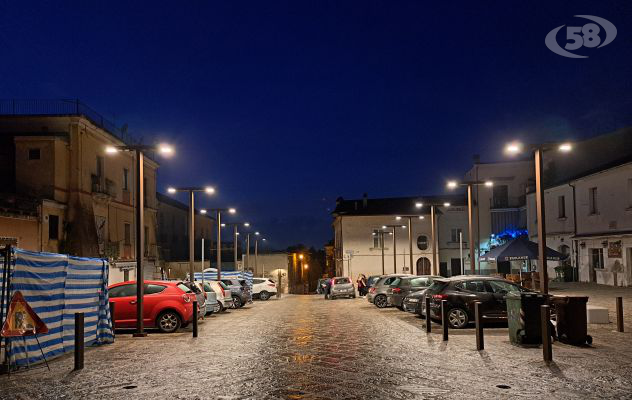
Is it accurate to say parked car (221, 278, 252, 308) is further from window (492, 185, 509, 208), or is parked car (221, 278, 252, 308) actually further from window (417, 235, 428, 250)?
window (492, 185, 509, 208)

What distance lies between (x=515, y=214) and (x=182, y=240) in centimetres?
3486

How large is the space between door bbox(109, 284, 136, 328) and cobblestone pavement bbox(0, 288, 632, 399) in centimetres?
133

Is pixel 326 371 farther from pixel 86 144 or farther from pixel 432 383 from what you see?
pixel 86 144

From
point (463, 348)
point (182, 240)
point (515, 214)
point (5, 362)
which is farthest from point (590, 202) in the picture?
point (182, 240)

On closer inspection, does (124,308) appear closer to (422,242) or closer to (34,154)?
(34,154)

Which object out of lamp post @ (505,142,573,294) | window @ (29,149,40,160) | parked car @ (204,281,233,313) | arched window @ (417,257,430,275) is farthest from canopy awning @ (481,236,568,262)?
arched window @ (417,257,430,275)

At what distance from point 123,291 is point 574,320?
12.4 meters

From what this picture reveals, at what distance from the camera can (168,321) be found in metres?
18.0

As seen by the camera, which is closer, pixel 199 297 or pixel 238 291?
pixel 199 297

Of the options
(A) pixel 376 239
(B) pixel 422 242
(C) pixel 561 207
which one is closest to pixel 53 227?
(C) pixel 561 207

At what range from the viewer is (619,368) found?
10586 mm

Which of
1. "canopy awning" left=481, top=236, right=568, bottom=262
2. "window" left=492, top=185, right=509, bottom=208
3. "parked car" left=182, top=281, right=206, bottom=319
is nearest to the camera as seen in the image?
"parked car" left=182, top=281, right=206, bottom=319

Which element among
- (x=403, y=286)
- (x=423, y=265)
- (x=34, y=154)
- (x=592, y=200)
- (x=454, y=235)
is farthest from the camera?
(x=454, y=235)

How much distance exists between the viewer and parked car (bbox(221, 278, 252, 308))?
32.1 metres
